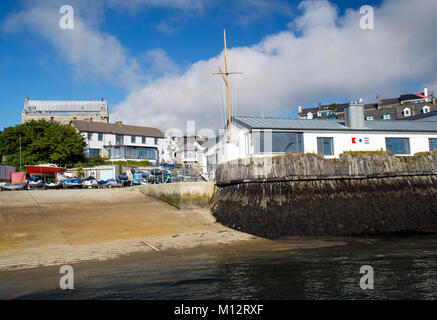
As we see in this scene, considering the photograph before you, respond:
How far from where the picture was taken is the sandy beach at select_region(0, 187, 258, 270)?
38.8 feet

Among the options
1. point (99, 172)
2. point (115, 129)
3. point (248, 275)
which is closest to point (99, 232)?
point (248, 275)

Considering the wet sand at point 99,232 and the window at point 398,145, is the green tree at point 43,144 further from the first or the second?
the window at point 398,145

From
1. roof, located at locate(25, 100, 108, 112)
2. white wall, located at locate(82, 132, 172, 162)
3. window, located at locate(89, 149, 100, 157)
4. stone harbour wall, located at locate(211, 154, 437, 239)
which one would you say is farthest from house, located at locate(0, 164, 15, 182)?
roof, located at locate(25, 100, 108, 112)

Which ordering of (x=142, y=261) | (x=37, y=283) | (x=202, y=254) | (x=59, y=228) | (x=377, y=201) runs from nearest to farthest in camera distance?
(x=37, y=283)
(x=142, y=261)
(x=202, y=254)
(x=59, y=228)
(x=377, y=201)

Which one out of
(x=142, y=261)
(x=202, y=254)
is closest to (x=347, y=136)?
(x=202, y=254)

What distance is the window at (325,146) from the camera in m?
23.8

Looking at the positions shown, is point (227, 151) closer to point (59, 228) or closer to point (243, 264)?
point (59, 228)

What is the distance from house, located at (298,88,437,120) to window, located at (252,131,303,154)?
46.5 metres

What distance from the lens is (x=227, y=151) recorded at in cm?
2459

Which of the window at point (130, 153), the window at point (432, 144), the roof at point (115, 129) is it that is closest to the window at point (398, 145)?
the window at point (432, 144)

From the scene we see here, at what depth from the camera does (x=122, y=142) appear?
75250 mm

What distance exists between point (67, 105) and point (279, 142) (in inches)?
3862
